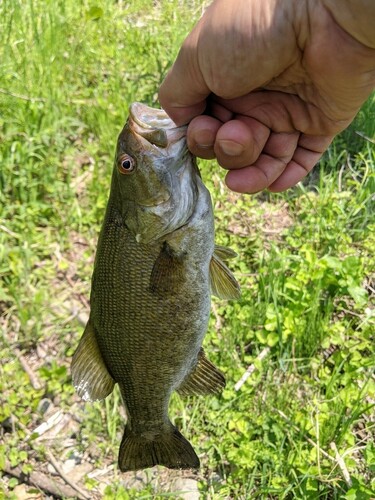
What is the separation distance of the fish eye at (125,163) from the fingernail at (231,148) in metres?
0.29

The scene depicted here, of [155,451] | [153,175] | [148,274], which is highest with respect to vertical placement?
[153,175]

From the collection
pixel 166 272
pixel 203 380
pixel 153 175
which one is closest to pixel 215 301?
pixel 203 380

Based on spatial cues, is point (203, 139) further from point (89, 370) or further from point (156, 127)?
point (89, 370)

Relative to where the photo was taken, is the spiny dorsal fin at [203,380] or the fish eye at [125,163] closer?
the fish eye at [125,163]

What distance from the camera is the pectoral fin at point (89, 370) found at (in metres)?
1.91

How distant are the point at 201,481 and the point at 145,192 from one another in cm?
163

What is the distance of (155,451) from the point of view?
204cm

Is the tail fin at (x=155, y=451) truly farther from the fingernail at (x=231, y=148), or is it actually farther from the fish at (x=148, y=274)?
the fingernail at (x=231, y=148)

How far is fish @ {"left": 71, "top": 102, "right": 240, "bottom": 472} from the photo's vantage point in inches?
69.5

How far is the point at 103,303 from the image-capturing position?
6.09 ft

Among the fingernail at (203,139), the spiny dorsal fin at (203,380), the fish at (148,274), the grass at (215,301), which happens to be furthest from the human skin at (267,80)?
the grass at (215,301)

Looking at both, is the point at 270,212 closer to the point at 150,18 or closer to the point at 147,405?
the point at 147,405

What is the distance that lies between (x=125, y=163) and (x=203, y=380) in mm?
871

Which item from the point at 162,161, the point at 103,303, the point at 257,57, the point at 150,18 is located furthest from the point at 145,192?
the point at 150,18
